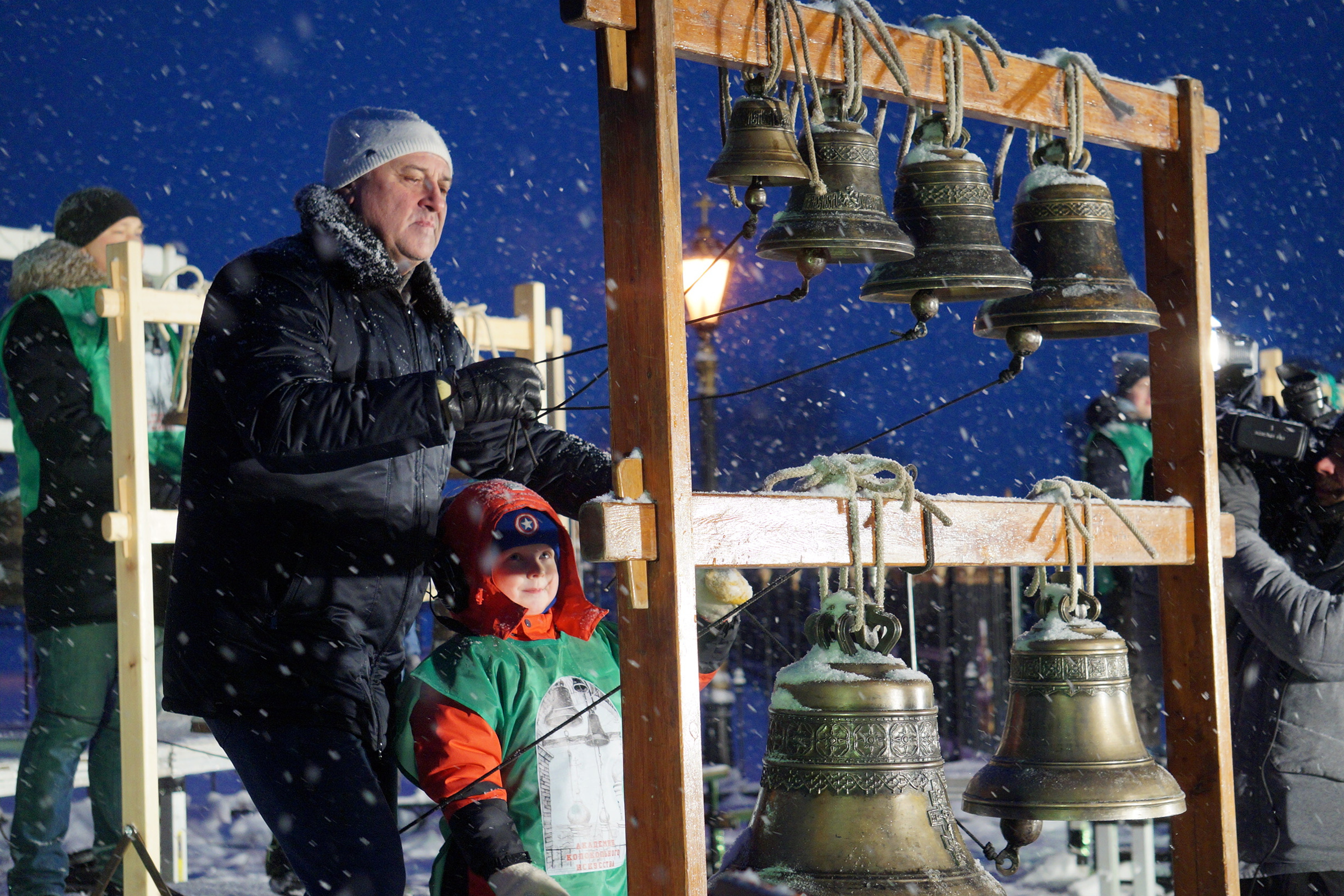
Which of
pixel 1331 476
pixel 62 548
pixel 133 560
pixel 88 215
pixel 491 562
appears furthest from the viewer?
pixel 88 215

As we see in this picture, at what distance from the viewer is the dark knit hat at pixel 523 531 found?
117 inches

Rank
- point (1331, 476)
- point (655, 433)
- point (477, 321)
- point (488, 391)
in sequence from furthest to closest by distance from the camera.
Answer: point (477, 321), point (1331, 476), point (488, 391), point (655, 433)

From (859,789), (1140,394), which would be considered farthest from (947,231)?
(1140,394)

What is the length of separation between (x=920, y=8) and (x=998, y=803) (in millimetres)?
15318

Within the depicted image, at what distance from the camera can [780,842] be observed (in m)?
2.23

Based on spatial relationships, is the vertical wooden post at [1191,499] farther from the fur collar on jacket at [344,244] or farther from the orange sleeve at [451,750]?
the fur collar on jacket at [344,244]

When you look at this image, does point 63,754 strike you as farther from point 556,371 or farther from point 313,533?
point 556,371

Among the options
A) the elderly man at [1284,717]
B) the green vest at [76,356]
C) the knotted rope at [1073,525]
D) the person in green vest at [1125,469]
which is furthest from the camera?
the person in green vest at [1125,469]

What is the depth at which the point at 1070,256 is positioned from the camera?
2.92 metres

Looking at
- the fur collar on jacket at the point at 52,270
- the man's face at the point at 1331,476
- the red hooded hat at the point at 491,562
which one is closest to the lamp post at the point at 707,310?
the fur collar on jacket at the point at 52,270

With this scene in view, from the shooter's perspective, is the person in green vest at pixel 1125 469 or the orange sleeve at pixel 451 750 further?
the person in green vest at pixel 1125 469

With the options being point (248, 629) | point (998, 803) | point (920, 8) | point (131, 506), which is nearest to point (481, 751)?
point (248, 629)

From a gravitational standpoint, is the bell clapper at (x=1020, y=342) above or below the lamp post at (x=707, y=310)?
below

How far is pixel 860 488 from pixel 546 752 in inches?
34.5
